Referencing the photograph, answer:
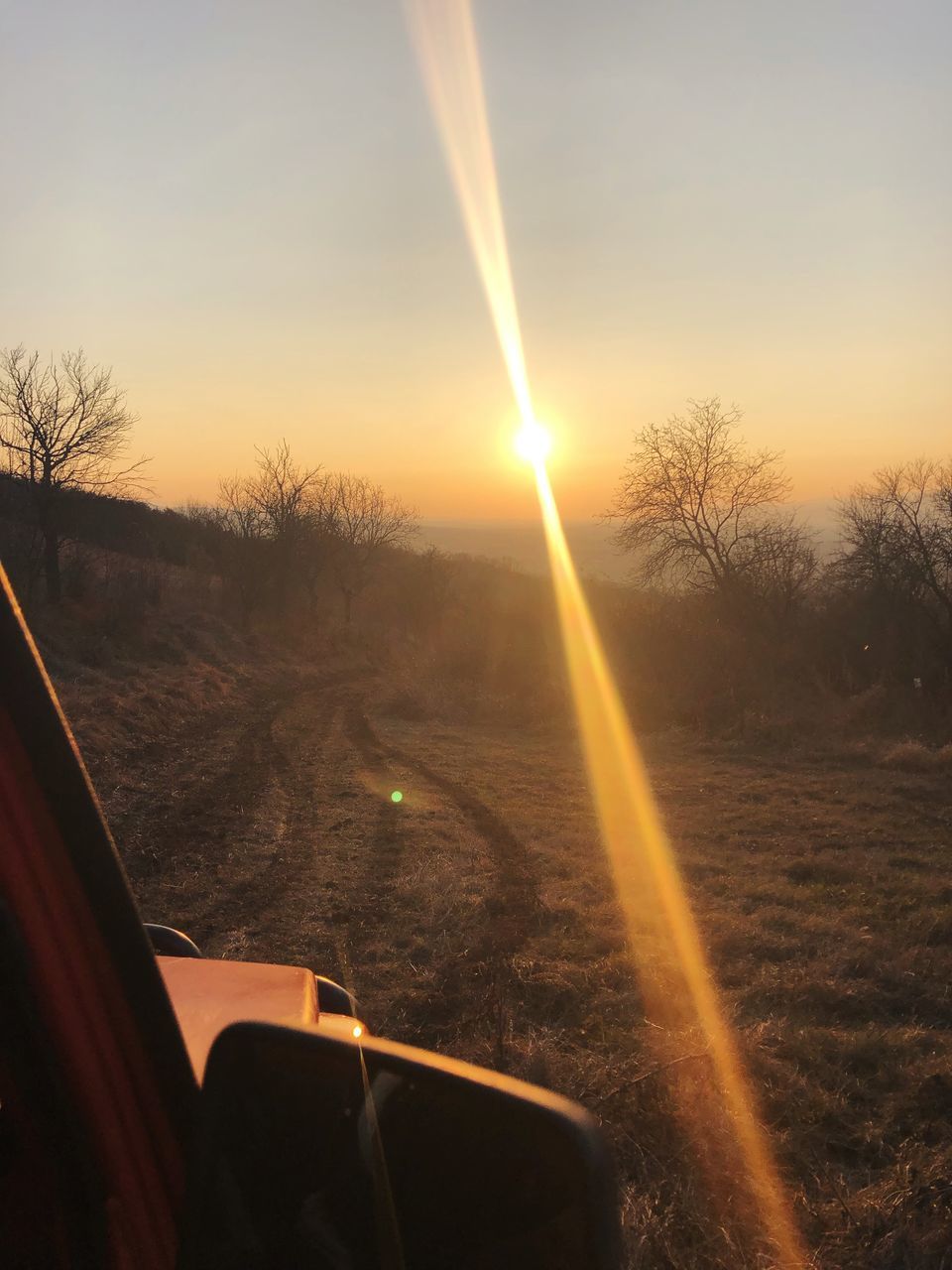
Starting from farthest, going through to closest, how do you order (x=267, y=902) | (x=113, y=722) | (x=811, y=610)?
1. (x=811, y=610)
2. (x=113, y=722)
3. (x=267, y=902)

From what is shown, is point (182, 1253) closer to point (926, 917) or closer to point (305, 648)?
point (926, 917)

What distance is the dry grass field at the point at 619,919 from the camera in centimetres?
337

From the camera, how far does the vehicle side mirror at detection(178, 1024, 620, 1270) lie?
105cm

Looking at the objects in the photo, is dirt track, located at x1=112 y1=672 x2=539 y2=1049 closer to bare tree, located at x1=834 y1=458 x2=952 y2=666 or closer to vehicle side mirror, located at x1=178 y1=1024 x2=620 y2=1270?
vehicle side mirror, located at x1=178 y1=1024 x2=620 y2=1270

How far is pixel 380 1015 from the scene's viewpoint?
4.63m

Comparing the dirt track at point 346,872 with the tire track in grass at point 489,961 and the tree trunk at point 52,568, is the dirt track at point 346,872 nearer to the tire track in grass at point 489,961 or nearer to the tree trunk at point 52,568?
the tire track in grass at point 489,961

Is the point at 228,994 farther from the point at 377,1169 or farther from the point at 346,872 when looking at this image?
the point at 346,872

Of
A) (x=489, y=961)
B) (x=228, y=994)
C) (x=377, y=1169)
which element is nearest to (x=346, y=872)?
(x=489, y=961)

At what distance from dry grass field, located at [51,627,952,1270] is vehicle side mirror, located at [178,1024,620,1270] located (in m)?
2.31

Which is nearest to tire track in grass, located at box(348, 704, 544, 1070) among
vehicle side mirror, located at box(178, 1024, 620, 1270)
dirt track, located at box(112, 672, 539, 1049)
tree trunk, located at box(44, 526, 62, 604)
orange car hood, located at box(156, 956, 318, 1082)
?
dirt track, located at box(112, 672, 539, 1049)

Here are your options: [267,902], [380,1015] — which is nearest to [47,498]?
[267,902]

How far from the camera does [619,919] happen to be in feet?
20.1

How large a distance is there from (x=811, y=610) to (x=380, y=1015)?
Answer: 23.4 m

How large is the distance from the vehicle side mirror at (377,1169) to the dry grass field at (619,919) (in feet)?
7.57
